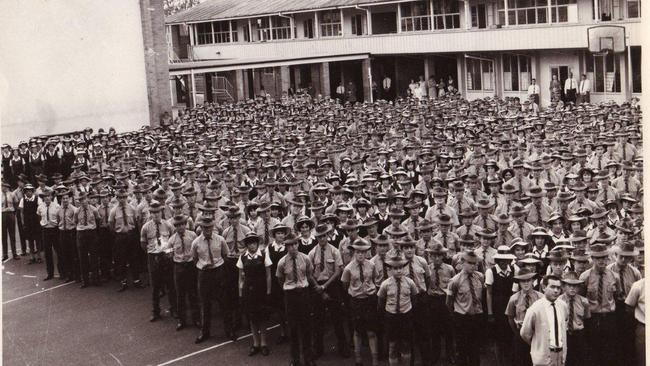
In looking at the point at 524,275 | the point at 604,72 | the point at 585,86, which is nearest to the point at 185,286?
the point at 524,275

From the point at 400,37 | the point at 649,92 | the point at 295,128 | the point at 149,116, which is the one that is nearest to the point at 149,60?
the point at 149,116

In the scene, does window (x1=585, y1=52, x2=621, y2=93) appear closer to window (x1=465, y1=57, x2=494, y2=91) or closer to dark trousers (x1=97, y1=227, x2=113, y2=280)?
window (x1=465, y1=57, x2=494, y2=91)

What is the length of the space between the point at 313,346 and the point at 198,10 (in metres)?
Result: 46.4

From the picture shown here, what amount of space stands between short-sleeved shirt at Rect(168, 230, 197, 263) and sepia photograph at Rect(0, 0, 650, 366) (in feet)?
0.07

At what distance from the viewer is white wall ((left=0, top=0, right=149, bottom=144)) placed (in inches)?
990

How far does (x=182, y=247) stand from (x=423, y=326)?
160 inches

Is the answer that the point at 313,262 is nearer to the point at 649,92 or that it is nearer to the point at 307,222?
the point at 307,222

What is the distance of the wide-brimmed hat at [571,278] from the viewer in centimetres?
805

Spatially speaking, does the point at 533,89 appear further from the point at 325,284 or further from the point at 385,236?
the point at 325,284

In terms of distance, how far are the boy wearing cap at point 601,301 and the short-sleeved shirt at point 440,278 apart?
1618mm

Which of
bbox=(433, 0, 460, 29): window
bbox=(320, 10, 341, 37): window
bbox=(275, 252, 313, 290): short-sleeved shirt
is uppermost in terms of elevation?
bbox=(320, 10, 341, 37): window

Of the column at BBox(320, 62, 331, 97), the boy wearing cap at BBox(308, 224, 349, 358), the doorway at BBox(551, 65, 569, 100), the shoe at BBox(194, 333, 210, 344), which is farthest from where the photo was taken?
the column at BBox(320, 62, 331, 97)

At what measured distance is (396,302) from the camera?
905 cm

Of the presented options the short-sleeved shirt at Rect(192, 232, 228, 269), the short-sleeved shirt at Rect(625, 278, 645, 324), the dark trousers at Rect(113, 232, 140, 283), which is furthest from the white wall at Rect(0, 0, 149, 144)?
the short-sleeved shirt at Rect(625, 278, 645, 324)
